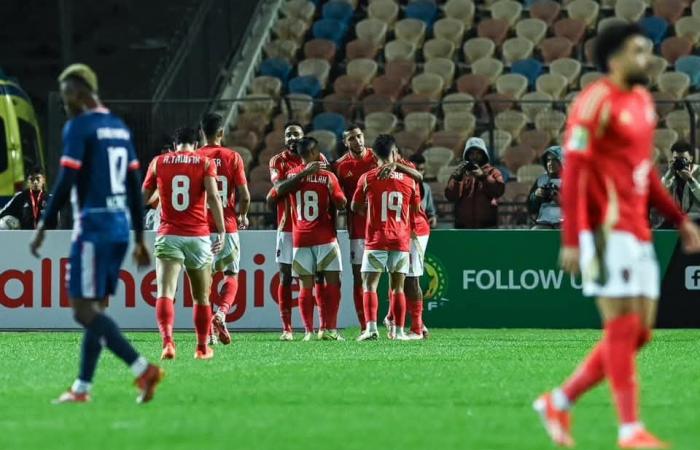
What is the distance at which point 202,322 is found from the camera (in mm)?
15398

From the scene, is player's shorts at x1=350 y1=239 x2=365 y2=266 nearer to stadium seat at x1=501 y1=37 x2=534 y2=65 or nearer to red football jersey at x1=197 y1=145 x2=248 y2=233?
red football jersey at x1=197 y1=145 x2=248 y2=233

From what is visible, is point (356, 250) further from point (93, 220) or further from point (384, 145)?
point (93, 220)

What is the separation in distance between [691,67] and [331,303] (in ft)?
37.4

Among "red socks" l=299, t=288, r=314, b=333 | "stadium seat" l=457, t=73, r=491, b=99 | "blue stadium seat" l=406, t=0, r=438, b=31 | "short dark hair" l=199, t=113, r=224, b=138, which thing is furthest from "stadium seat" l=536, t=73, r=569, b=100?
"short dark hair" l=199, t=113, r=224, b=138

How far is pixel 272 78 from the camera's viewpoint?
30.1m

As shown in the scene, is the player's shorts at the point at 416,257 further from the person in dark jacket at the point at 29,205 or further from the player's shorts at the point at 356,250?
the person in dark jacket at the point at 29,205

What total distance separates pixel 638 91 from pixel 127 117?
54.8ft

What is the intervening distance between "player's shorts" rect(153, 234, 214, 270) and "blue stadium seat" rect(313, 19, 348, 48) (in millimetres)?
16192

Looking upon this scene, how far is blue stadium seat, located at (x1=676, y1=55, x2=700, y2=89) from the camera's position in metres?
28.1

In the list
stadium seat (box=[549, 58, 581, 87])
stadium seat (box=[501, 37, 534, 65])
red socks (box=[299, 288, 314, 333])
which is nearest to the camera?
red socks (box=[299, 288, 314, 333])

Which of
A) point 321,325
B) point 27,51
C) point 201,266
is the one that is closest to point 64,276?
point 321,325

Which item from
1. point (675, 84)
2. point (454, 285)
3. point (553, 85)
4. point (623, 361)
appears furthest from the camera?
point (553, 85)

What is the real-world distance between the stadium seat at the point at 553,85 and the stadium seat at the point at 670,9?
2.55 metres

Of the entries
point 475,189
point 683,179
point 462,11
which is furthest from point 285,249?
point 462,11
